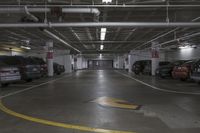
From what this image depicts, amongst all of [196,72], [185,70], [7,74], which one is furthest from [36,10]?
[185,70]

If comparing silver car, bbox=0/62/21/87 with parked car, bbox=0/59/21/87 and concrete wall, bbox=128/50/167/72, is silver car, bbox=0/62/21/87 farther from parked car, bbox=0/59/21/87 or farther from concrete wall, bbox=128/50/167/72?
concrete wall, bbox=128/50/167/72

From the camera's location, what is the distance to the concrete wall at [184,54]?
33.7 metres

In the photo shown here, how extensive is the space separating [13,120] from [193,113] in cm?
440

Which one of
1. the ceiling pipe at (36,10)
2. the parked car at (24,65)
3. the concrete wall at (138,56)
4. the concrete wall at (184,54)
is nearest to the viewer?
the ceiling pipe at (36,10)

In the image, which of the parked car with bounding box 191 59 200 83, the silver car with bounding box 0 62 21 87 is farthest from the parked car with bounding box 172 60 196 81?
the silver car with bounding box 0 62 21 87

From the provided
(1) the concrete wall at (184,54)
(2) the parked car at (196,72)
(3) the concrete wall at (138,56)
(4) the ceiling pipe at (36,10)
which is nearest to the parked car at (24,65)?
(4) the ceiling pipe at (36,10)

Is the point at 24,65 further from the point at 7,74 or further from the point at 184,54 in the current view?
the point at 184,54

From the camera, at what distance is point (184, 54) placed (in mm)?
37312

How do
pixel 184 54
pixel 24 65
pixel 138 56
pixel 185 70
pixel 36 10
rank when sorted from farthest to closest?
pixel 138 56
pixel 184 54
pixel 24 65
pixel 185 70
pixel 36 10

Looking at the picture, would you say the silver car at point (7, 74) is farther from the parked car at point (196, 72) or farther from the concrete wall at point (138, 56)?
the concrete wall at point (138, 56)

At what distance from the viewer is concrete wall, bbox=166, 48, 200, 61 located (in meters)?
33.7

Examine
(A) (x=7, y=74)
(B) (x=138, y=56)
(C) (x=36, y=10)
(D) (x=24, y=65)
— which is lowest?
(A) (x=7, y=74)

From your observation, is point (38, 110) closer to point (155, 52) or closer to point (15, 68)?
point (15, 68)

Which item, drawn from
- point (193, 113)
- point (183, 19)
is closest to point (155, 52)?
point (183, 19)
